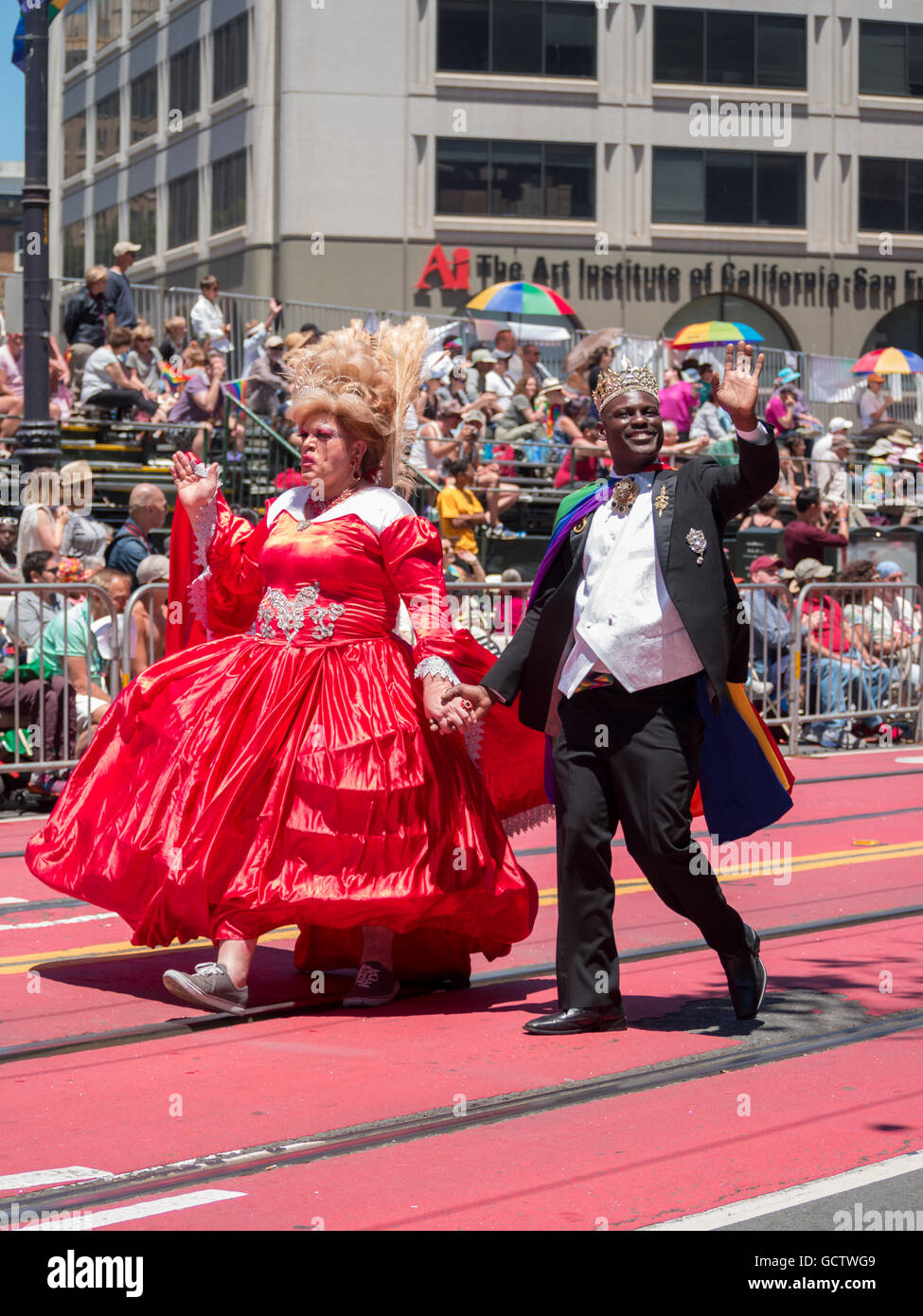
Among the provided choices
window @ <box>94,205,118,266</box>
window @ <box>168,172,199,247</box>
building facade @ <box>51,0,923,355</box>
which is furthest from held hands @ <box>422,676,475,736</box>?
window @ <box>94,205,118,266</box>

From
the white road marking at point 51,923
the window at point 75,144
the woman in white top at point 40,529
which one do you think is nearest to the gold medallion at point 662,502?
the white road marking at point 51,923

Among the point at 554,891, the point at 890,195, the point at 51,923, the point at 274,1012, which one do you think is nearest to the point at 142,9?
the point at 890,195

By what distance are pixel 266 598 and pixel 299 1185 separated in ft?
8.13

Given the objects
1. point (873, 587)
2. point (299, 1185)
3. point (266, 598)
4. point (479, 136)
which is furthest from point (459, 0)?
point (299, 1185)

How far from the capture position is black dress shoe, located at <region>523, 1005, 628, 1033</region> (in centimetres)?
563

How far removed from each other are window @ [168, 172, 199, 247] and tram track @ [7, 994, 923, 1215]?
39921 millimetres

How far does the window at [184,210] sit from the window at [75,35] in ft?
28.3

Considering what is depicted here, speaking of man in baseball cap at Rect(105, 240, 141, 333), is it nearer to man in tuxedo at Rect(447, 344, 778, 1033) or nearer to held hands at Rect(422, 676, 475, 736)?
held hands at Rect(422, 676, 475, 736)

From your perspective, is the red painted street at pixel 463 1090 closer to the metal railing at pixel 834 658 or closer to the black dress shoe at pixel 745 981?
the black dress shoe at pixel 745 981

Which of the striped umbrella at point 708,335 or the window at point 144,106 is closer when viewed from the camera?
the striped umbrella at point 708,335

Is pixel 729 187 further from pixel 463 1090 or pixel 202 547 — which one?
pixel 463 1090

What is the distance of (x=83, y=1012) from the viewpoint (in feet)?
19.5

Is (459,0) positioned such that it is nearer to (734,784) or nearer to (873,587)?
(873,587)

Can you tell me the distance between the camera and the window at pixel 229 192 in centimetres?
4050
